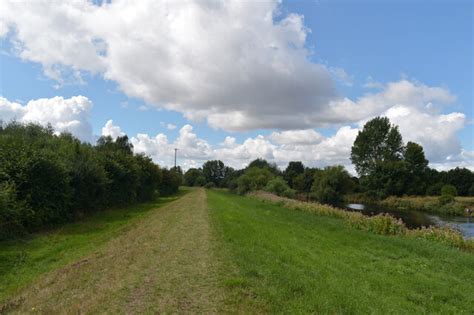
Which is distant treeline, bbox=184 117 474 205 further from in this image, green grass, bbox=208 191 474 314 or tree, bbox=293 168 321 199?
green grass, bbox=208 191 474 314

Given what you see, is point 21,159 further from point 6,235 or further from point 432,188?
point 432,188

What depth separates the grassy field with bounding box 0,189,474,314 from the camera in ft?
21.4

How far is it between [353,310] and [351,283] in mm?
1908

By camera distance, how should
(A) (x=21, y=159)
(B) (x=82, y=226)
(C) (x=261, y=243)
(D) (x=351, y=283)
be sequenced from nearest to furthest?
(D) (x=351, y=283), (C) (x=261, y=243), (A) (x=21, y=159), (B) (x=82, y=226)

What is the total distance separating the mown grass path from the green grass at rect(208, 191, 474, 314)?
643 millimetres

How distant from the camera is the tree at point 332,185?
7306 centimetres

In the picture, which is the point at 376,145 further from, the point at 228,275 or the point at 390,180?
the point at 228,275

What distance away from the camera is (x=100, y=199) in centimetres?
2677

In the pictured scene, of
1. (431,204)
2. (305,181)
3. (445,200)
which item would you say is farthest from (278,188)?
(305,181)

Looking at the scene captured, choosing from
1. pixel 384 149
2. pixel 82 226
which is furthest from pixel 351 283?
pixel 384 149

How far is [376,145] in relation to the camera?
279 ft

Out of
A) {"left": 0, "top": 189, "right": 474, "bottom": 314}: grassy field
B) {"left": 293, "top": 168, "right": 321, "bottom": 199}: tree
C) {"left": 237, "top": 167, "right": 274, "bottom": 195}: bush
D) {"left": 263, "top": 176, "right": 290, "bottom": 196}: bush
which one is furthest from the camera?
{"left": 293, "top": 168, "right": 321, "bottom": 199}: tree

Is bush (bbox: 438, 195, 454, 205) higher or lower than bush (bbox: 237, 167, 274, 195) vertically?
lower

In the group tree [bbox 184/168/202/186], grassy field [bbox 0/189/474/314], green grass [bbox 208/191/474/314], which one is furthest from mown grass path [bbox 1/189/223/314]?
tree [bbox 184/168/202/186]
